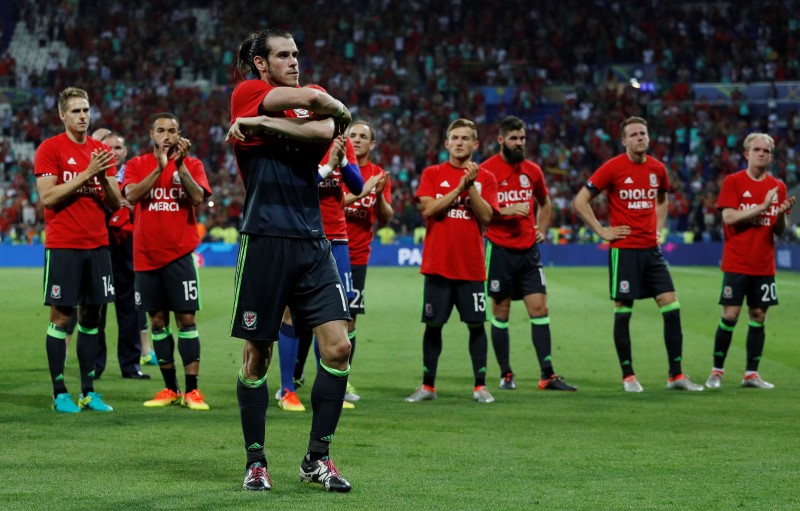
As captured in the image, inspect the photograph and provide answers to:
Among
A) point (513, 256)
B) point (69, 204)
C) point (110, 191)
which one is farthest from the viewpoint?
point (513, 256)

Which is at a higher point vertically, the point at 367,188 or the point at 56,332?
the point at 367,188

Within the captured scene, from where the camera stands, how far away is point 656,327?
18.0 meters

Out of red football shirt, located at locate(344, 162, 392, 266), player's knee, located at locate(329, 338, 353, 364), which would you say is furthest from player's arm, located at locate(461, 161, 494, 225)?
player's knee, located at locate(329, 338, 353, 364)

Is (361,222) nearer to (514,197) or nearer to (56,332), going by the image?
(514,197)

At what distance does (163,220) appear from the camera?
962cm

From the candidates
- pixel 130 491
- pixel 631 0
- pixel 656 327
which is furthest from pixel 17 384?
pixel 631 0

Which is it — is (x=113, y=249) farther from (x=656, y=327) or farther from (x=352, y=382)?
(x=656, y=327)

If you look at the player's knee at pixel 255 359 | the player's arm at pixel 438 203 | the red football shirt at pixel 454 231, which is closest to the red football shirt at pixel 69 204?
the player's arm at pixel 438 203

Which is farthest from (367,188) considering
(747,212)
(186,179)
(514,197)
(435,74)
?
(435,74)

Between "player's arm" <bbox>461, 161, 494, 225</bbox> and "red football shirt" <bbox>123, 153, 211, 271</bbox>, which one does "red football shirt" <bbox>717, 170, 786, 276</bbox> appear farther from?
"red football shirt" <bbox>123, 153, 211, 271</bbox>

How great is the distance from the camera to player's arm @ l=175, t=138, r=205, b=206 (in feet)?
29.3

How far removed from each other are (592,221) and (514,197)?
796mm

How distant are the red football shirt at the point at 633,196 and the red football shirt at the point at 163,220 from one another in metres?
3.98

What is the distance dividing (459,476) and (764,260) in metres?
6.14
